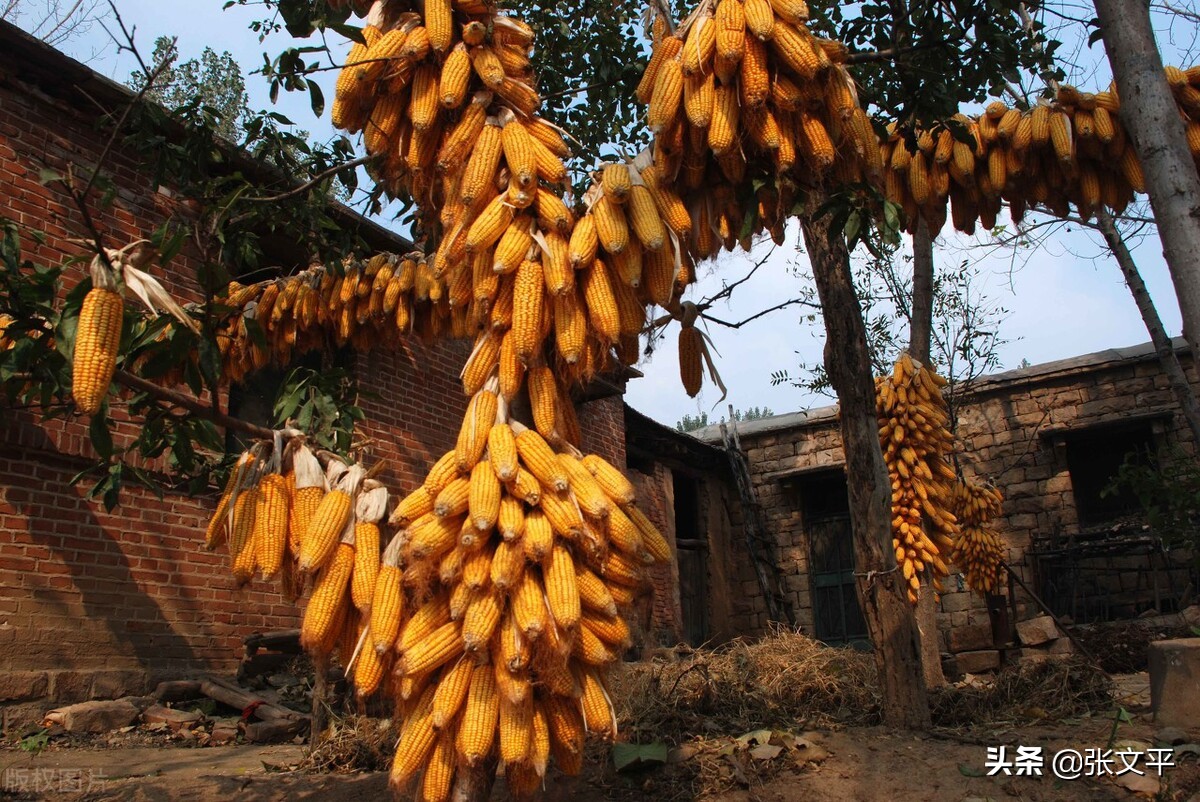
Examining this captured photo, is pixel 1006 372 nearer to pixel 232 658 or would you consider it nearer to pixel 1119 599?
pixel 1119 599

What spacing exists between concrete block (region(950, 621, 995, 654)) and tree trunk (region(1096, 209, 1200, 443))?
9.22ft

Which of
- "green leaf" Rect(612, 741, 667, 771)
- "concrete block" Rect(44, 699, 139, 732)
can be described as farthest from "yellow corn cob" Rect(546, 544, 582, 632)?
"concrete block" Rect(44, 699, 139, 732)

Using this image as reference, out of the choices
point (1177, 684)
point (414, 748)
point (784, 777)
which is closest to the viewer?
point (414, 748)

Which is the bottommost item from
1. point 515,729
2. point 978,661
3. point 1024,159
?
point 978,661

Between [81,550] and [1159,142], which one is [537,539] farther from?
[81,550]

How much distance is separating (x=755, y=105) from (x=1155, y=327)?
7.74 m

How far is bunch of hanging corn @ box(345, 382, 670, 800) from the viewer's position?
2.82m

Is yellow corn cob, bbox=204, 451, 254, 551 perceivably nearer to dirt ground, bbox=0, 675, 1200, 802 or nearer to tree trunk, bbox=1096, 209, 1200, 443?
dirt ground, bbox=0, 675, 1200, 802

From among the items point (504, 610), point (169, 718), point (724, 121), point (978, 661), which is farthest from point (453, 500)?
point (978, 661)

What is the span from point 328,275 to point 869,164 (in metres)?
4.52

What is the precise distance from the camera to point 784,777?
4391 millimetres

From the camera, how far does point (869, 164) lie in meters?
3.40

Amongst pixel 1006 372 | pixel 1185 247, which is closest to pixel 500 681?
pixel 1185 247

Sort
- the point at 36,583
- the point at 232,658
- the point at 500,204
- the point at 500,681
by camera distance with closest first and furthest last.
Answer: the point at 500,681
the point at 500,204
the point at 36,583
the point at 232,658
